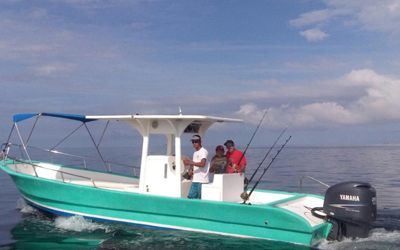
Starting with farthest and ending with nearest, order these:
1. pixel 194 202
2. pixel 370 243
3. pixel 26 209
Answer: pixel 26 209 < pixel 194 202 < pixel 370 243

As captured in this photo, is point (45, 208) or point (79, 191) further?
point (45, 208)

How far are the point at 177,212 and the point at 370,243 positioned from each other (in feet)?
12.5

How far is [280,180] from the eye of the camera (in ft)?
63.4

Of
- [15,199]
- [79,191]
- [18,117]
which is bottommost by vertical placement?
[15,199]

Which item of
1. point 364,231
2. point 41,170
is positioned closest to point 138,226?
point 364,231

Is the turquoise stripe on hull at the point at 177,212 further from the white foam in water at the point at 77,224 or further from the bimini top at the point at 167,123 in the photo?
the bimini top at the point at 167,123

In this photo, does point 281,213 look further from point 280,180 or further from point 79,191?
point 280,180

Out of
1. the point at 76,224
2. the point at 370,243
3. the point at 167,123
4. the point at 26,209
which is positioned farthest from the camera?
the point at 26,209

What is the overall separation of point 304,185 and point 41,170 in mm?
10475

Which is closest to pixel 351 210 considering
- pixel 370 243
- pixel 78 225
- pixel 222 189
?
pixel 370 243

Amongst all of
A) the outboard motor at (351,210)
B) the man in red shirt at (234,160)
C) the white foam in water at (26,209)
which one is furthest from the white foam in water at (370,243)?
the white foam in water at (26,209)

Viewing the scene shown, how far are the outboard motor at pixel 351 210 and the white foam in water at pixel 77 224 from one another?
4781 millimetres

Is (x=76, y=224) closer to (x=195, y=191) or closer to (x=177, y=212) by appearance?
(x=177, y=212)

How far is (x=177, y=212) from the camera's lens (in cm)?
854
